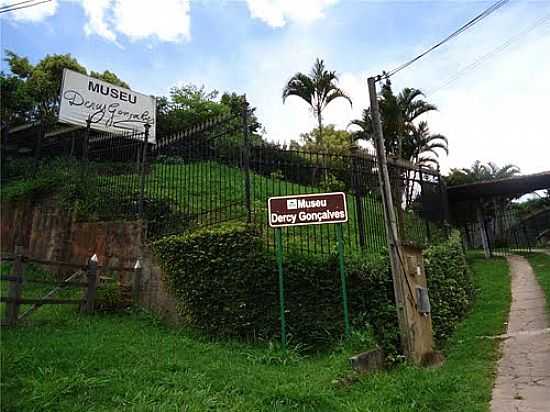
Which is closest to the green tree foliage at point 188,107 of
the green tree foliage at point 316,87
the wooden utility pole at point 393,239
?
the green tree foliage at point 316,87

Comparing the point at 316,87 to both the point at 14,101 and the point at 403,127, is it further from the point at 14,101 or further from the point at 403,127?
the point at 14,101

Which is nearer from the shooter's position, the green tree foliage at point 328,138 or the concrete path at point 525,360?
the concrete path at point 525,360

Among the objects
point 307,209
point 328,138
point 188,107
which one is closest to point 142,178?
point 307,209

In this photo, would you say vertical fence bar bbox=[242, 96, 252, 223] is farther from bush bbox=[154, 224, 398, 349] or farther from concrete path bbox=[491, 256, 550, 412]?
concrete path bbox=[491, 256, 550, 412]

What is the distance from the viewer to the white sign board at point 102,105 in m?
12.5

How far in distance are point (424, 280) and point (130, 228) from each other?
193 inches

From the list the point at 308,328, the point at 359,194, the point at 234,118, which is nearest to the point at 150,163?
the point at 234,118

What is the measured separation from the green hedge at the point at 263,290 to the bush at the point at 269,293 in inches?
0.5

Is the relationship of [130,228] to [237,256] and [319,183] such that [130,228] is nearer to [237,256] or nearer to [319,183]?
[237,256]

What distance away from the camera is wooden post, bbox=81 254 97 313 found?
6.43 metres

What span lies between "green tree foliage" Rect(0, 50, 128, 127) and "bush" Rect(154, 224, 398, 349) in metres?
11.2

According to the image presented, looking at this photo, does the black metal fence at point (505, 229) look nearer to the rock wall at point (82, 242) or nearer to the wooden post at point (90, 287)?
the rock wall at point (82, 242)

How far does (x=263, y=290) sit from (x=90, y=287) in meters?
2.67

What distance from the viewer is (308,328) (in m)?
5.57
